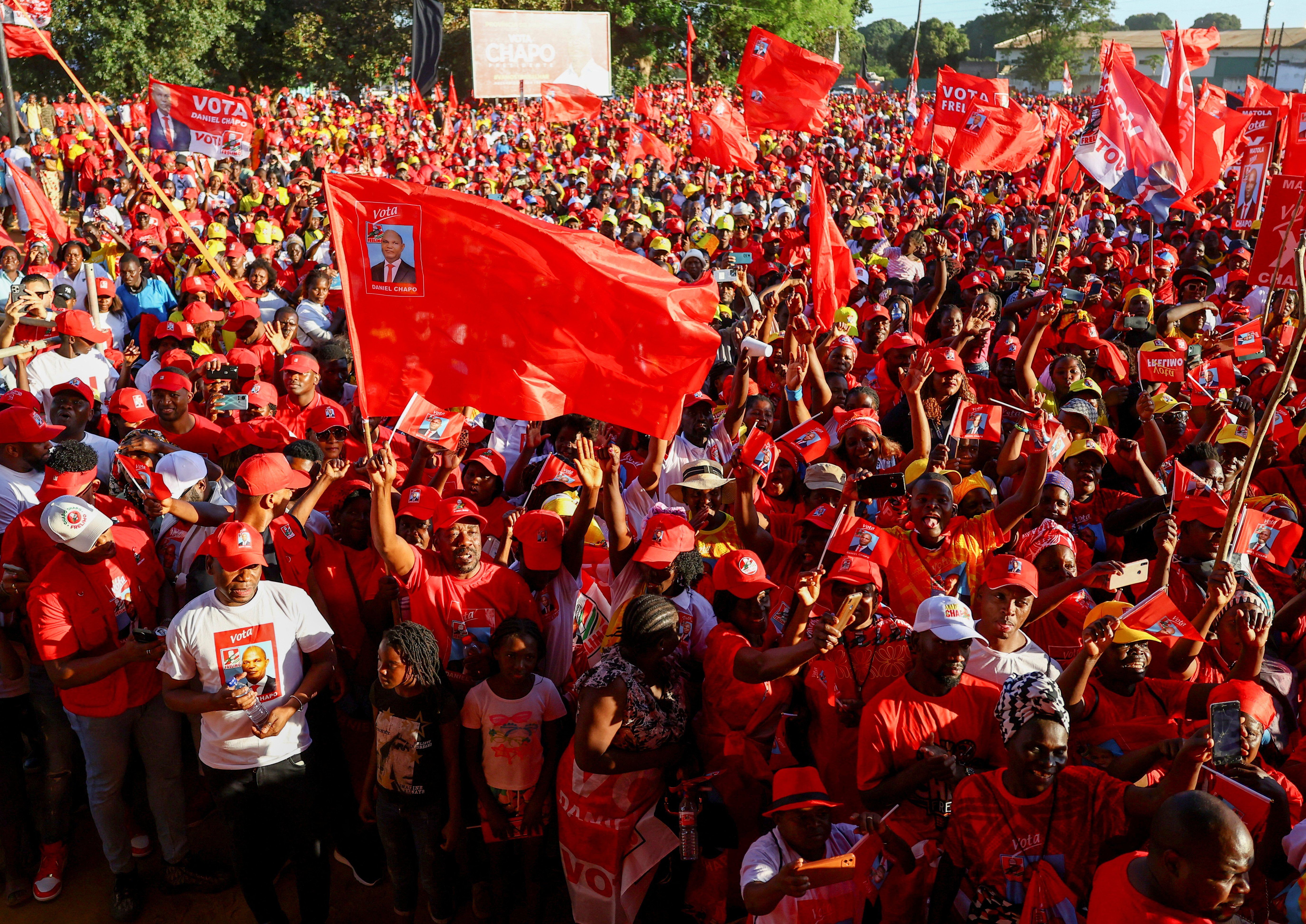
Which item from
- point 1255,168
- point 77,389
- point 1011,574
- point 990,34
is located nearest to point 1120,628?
point 1011,574

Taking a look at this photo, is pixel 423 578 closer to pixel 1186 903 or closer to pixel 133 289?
pixel 1186 903

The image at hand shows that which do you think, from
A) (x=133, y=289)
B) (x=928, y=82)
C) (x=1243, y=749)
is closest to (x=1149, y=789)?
(x=1243, y=749)

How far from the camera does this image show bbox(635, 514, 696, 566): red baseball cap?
3.98 metres

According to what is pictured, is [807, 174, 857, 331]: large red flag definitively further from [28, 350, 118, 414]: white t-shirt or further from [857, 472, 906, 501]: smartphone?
[28, 350, 118, 414]: white t-shirt

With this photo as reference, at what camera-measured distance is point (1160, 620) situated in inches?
144

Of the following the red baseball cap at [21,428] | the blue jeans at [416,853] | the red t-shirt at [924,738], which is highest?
the red baseball cap at [21,428]

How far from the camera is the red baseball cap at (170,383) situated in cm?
552

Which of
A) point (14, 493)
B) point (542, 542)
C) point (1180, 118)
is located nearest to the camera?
point (542, 542)

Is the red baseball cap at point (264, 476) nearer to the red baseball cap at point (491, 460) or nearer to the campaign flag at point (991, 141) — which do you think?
the red baseball cap at point (491, 460)

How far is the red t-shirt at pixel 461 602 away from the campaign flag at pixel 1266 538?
3053 millimetres

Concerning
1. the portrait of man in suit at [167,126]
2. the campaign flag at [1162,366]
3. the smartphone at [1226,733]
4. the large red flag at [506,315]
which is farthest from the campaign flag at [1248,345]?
the portrait of man in suit at [167,126]

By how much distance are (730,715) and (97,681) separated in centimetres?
241

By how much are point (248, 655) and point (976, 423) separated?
400 cm

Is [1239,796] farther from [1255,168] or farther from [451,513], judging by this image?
[1255,168]
